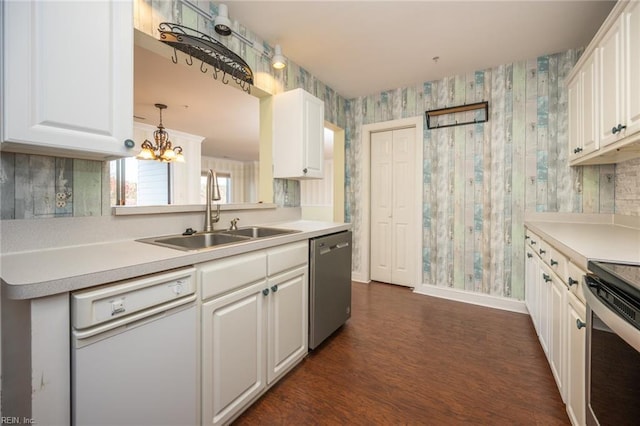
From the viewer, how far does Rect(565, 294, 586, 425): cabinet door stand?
3.84ft

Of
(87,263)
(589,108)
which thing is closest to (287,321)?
(87,263)

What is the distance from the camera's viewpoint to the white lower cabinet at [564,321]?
1207mm

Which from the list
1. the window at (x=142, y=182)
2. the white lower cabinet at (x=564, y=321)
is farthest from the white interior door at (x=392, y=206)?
the window at (x=142, y=182)

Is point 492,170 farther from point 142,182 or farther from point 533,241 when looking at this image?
point 142,182

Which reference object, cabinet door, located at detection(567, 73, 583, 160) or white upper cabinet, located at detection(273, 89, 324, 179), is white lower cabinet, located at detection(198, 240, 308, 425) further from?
cabinet door, located at detection(567, 73, 583, 160)

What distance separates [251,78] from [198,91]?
1649 millimetres

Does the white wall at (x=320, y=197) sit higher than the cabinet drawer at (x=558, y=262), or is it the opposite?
the white wall at (x=320, y=197)

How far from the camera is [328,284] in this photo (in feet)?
6.97

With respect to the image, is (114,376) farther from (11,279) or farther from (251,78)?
(251,78)

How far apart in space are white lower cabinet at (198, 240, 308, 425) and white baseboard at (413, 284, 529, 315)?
2017mm

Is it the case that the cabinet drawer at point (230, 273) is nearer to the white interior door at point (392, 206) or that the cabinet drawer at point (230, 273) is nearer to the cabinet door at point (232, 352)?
the cabinet door at point (232, 352)

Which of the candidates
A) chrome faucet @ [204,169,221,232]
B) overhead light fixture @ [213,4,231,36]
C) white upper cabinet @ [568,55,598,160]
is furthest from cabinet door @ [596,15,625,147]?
chrome faucet @ [204,169,221,232]

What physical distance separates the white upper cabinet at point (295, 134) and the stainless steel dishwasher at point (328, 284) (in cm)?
72

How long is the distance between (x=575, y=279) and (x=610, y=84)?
53.3 inches
